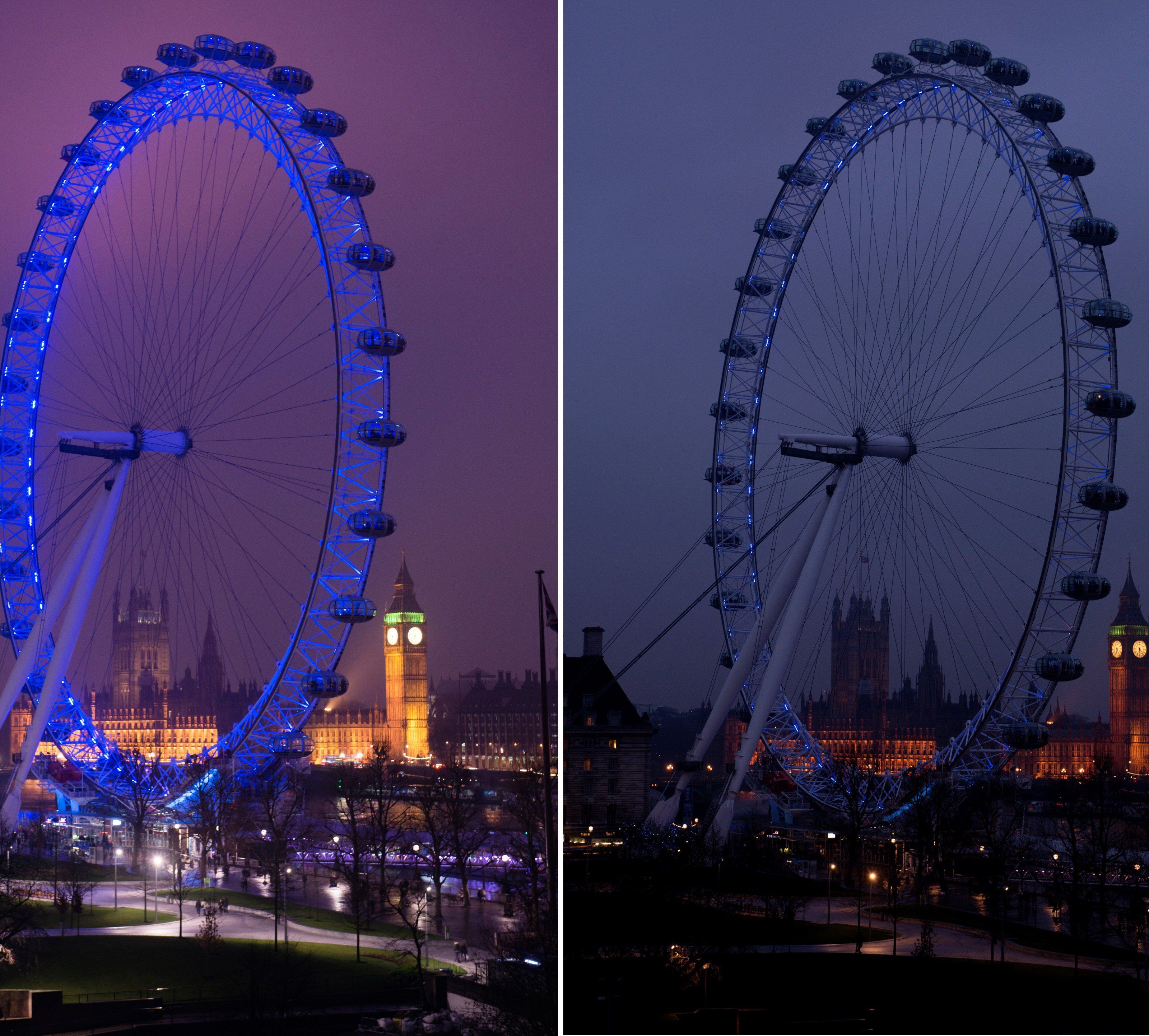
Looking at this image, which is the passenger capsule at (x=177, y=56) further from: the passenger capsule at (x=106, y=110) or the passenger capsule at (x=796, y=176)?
the passenger capsule at (x=796, y=176)

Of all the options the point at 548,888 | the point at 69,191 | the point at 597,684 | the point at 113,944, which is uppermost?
the point at 69,191

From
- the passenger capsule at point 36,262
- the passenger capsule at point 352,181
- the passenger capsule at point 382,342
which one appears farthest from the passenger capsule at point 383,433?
the passenger capsule at point 36,262

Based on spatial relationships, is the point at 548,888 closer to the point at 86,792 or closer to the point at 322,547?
the point at 322,547

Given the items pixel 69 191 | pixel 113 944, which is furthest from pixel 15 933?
pixel 69 191

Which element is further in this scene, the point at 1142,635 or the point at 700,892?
the point at 1142,635

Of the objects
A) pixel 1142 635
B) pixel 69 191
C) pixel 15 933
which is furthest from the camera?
pixel 1142 635

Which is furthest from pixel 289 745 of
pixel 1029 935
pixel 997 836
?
pixel 1029 935
